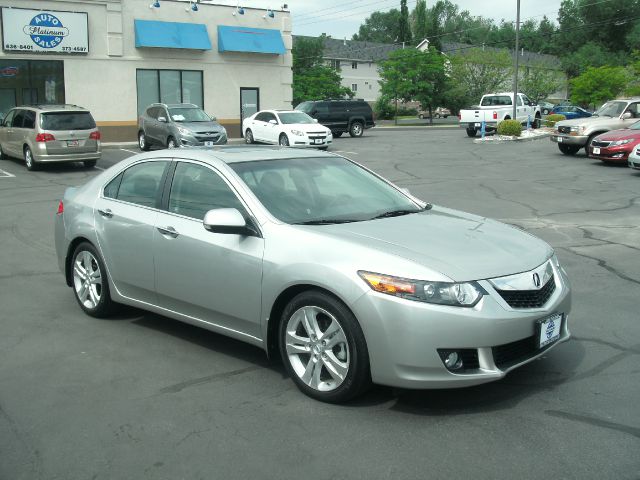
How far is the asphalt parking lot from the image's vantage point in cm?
381

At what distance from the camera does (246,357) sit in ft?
18.2

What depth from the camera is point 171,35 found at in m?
32.8

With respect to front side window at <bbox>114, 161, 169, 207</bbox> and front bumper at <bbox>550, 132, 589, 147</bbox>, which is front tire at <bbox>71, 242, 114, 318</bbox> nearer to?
front side window at <bbox>114, 161, 169, 207</bbox>

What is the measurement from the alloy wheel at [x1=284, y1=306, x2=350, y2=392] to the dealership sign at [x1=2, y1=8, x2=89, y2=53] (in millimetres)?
28360

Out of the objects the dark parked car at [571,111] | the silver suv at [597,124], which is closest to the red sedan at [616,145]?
the silver suv at [597,124]

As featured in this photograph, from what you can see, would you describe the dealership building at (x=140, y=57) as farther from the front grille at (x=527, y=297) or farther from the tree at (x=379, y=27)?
the tree at (x=379, y=27)

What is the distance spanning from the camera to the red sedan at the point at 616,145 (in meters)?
20.5

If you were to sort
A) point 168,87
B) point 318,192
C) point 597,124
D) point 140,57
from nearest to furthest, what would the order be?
1. point 318,192
2. point 597,124
3. point 140,57
4. point 168,87

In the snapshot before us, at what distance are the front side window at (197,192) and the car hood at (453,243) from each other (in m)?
0.93

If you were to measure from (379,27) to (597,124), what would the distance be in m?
126

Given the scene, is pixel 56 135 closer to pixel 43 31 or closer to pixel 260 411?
pixel 43 31

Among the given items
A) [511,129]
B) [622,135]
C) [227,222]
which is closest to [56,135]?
[622,135]

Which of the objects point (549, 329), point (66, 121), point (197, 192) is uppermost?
point (66, 121)

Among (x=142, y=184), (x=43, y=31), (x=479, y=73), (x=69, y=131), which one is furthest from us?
(x=479, y=73)
